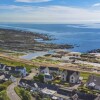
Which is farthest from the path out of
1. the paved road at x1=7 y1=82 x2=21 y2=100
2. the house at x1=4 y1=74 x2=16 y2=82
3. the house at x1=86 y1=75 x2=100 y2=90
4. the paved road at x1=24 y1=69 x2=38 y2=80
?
the house at x1=86 y1=75 x2=100 y2=90

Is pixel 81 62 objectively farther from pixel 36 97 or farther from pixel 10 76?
pixel 36 97

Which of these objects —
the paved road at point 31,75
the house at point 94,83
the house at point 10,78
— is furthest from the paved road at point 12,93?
the house at point 94,83

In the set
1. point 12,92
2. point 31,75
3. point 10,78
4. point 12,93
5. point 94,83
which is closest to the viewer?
point 12,93

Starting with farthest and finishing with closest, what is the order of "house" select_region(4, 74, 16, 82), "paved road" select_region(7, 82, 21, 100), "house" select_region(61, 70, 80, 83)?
"house" select_region(61, 70, 80, 83)
"house" select_region(4, 74, 16, 82)
"paved road" select_region(7, 82, 21, 100)

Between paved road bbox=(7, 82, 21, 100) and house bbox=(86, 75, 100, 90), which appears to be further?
house bbox=(86, 75, 100, 90)

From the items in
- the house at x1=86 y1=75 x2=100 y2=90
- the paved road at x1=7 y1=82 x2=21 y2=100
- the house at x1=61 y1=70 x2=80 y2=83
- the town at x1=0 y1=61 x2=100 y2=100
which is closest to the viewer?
the town at x1=0 y1=61 x2=100 y2=100

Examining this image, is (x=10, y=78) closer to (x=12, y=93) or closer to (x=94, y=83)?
(x=12, y=93)

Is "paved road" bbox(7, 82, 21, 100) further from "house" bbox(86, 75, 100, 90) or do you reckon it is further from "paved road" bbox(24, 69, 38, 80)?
"house" bbox(86, 75, 100, 90)

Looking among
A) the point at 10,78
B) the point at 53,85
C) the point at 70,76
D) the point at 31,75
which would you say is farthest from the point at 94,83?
the point at 10,78

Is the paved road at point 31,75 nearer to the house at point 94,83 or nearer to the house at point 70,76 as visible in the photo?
the house at point 70,76

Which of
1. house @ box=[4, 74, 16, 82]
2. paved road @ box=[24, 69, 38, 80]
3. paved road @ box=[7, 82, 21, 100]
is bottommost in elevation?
paved road @ box=[7, 82, 21, 100]

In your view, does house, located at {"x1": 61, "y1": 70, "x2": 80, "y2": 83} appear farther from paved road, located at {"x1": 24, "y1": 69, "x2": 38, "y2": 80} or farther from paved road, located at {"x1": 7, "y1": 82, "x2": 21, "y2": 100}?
paved road, located at {"x1": 7, "y1": 82, "x2": 21, "y2": 100}

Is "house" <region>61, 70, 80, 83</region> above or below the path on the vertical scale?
above
